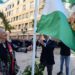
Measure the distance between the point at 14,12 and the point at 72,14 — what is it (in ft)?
255

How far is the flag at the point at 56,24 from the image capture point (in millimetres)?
6648

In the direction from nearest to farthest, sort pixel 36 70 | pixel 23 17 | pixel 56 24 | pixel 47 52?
pixel 56 24 → pixel 36 70 → pixel 47 52 → pixel 23 17

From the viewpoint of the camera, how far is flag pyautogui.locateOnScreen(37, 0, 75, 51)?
6.65 m

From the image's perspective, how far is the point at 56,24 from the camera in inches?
266

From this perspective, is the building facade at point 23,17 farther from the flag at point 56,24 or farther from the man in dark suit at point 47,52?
the flag at point 56,24

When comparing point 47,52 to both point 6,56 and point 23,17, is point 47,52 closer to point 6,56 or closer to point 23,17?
point 6,56

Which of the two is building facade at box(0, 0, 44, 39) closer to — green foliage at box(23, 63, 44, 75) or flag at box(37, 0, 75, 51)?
green foliage at box(23, 63, 44, 75)

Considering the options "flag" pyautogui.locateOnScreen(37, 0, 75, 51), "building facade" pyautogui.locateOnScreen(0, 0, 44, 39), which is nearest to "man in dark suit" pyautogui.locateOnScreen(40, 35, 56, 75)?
"flag" pyautogui.locateOnScreen(37, 0, 75, 51)

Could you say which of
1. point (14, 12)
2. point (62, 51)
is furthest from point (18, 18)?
point (62, 51)

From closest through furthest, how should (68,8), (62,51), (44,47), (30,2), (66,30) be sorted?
1. (66,30)
2. (68,8)
3. (44,47)
4. (62,51)
5. (30,2)

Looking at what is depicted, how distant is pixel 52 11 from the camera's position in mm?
7004

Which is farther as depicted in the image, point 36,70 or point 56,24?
point 36,70

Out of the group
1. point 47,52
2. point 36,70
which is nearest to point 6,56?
point 36,70

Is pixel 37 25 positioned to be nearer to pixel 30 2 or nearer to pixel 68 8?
pixel 68 8
